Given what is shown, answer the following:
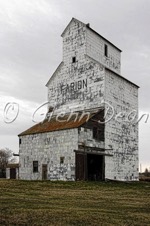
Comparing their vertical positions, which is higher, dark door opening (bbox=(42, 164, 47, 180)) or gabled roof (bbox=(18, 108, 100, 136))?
gabled roof (bbox=(18, 108, 100, 136))

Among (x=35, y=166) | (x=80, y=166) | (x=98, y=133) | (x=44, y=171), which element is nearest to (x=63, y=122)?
(x=98, y=133)

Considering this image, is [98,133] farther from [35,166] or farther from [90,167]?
[35,166]

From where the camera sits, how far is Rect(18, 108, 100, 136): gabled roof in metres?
32.7

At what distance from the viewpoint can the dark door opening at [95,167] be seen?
110ft

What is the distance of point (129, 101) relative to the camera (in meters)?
A: 39.2

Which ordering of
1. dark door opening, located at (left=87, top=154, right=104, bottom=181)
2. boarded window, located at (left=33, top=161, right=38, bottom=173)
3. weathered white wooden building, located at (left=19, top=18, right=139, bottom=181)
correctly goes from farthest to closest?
boarded window, located at (left=33, top=161, right=38, bottom=173) < dark door opening, located at (left=87, top=154, right=104, bottom=181) < weathered white wooden building, located at (left=19, top=18, right=139, bottom=181)

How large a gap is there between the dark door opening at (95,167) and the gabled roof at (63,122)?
3.82m

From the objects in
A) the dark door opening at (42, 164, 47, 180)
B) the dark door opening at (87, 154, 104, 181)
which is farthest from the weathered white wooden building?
the dark door opening at (42, 164, 47, 180)

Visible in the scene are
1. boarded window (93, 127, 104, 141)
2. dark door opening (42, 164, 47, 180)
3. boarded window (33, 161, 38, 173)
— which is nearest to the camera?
boarded window (93, 127, 104, 141)

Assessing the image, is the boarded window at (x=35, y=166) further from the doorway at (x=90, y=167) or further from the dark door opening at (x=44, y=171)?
the doorway at (x=90, y=167)

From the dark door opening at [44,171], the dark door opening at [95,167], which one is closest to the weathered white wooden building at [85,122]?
the dark door opening at [95,167]

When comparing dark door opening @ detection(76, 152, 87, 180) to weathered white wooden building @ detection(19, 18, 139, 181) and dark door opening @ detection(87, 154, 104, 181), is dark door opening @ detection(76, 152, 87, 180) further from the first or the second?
dark door opening @ detection(87, 154, 104, 181)

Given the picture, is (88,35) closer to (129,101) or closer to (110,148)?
(129,101)

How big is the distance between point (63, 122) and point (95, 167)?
600 centimetres
